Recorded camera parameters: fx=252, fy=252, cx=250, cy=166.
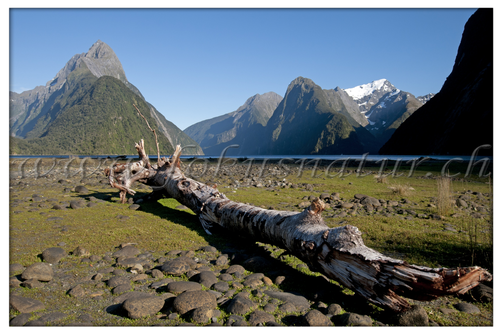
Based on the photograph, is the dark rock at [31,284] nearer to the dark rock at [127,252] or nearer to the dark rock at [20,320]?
the dark rock at [20,320]

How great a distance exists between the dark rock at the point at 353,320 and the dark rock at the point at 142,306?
88.4 inches

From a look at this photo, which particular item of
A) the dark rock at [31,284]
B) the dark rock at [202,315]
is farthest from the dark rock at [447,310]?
the dark rock at [31,284]

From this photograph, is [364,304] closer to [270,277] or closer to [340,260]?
[340,260]

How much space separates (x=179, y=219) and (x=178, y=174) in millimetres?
2466

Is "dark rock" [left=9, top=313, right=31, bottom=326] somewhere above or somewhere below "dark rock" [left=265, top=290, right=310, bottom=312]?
above

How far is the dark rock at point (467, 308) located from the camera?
3.33 metres

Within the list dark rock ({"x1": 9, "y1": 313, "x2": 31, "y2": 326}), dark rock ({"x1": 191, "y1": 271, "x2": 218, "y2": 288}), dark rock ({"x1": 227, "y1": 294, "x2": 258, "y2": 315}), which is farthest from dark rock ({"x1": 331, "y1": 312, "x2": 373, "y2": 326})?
dark rock ({"x1": 9, "y1": 313, "x2": 31, "y2": 326})

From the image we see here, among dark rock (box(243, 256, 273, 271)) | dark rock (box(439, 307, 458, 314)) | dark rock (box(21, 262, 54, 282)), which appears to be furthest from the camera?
dark rock (box(243, 256, 273, 271))

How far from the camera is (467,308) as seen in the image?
3363 mm

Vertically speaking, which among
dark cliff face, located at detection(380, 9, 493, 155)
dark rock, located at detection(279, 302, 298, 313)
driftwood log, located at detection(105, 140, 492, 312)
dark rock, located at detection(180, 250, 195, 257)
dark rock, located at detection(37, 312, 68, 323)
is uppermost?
dark cliff face, located at detection(380, 9, 493, 155)

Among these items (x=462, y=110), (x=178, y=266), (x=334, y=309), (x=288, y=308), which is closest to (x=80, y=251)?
(x=178, y=266)

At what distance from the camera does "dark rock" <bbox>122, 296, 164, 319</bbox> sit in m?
3.06

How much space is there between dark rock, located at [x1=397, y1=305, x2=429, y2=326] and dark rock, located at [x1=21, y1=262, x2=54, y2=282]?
5.10m

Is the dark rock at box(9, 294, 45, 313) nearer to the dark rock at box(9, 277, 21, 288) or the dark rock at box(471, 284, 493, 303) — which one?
the dark rock at box(9, 277, 21, 288)
